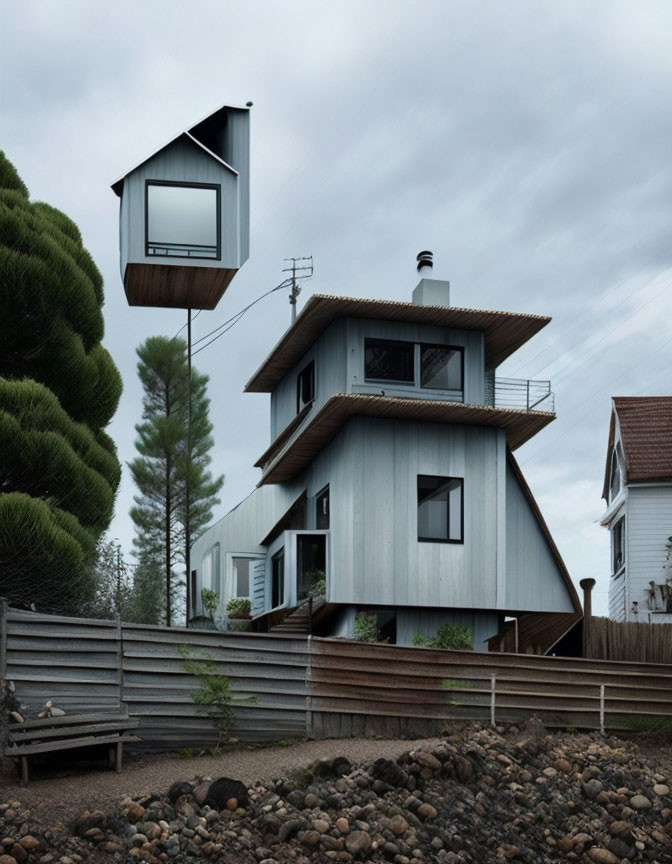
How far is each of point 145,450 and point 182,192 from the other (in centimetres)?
1166

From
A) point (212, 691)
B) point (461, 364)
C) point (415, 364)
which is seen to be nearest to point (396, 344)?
point (415, 364)

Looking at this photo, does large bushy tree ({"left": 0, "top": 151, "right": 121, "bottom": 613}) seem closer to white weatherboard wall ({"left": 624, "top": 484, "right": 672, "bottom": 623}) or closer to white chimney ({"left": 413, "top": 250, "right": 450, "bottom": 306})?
white chimney ({"left": 413, "top": 250, "right": 450, "bottom": 306})

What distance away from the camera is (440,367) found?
3325cm

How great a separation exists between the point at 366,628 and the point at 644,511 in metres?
12.9

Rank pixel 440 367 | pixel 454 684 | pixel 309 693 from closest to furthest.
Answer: pixel 309 693 < pixel 454 684 < pixel 440 367

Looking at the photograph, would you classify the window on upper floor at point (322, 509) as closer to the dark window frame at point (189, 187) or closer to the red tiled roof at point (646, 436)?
the dark window frame at point (189, 187)

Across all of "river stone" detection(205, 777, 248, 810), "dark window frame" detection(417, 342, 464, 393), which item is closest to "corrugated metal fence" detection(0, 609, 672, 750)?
"river stone" detection(205, 777, 248, 810)

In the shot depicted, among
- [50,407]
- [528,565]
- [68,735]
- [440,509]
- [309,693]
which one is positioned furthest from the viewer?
[528,565]

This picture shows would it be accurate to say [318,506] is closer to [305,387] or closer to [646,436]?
[305,387]

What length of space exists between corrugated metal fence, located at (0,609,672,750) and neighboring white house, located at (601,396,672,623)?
12.8m

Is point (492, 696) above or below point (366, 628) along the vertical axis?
below

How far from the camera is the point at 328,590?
31.3 metres

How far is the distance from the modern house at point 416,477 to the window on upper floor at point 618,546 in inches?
383

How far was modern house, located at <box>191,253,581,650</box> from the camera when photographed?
3155cm
